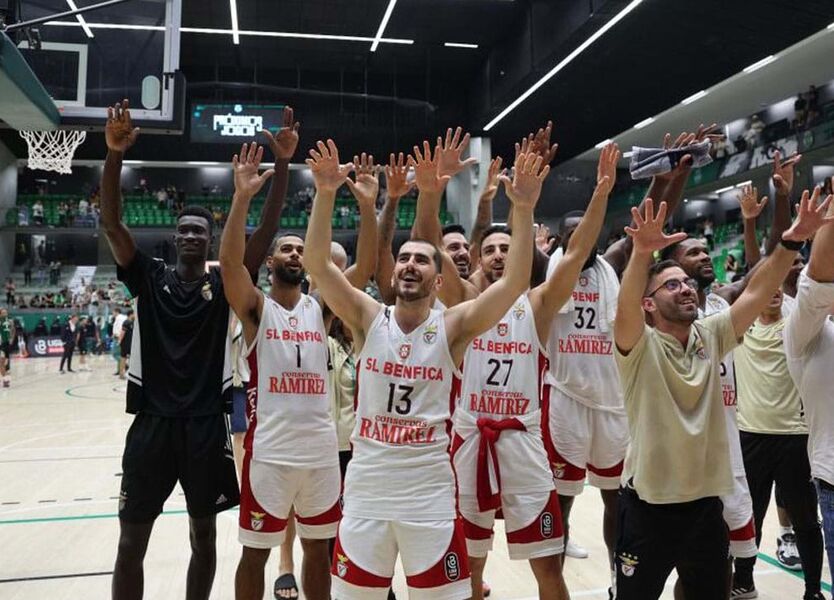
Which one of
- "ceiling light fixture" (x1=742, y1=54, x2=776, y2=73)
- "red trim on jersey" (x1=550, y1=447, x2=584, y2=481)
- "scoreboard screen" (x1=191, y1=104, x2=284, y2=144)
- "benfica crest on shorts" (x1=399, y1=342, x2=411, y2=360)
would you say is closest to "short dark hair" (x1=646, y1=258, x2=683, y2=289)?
"benfica crest on shorts" (x1=399, y1=342, x2=411, y2=360)

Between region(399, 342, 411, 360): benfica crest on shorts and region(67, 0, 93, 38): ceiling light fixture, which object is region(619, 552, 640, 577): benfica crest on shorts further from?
region(67, 0, 93, 38): ceiling light fixture

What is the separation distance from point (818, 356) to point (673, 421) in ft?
2.95

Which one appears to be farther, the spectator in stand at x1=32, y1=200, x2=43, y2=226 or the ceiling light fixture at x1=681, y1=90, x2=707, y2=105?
the spectator in stand at x1=32, y1=200, x2=43, y2=226

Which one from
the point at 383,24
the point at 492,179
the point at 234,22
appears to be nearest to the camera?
the point at 492,179

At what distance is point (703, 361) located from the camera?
9.36ft

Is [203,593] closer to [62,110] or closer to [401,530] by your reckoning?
[401,530]

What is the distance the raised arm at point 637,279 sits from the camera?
2.63 metres

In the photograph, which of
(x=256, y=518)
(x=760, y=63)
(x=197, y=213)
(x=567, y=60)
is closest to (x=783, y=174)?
(x=197, y=213)

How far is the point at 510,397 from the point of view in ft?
11.1

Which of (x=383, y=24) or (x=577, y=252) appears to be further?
(x=383, y=24)

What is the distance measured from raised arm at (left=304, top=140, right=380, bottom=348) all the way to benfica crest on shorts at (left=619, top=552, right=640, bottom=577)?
141 centimetres

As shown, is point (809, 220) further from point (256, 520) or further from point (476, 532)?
point (256, 520)

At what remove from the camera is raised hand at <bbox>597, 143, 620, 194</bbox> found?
323 cm

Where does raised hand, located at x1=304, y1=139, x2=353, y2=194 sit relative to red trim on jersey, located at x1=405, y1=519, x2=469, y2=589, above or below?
above
